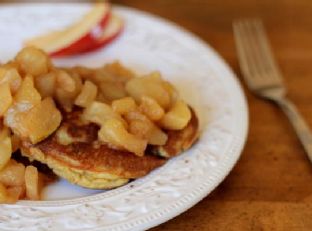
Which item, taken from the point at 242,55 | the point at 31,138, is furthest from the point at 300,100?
the point at 31,138

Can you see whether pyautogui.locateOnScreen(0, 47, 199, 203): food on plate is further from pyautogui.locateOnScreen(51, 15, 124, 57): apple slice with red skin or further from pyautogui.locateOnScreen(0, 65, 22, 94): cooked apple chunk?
pyautogui.locateOnScreen(51, 15, 124, 57): apple slice with red skin

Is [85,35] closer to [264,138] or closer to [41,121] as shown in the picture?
[41,121]

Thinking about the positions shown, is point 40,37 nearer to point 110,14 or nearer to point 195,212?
point 110,14

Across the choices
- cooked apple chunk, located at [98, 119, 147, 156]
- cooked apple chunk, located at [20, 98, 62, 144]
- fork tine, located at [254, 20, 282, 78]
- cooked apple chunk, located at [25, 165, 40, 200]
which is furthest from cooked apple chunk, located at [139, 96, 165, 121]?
fork tine, located at [254, 20, 282, 78]

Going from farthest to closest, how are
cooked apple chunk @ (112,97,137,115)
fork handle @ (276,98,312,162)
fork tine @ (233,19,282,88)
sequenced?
fork tine @ (233,19,282,88) → fork handle @ (276,98,312,162) → cooked apple chunk @ (112,97,137,115)

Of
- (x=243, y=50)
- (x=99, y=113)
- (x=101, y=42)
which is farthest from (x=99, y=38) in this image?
(x=99, y=113)

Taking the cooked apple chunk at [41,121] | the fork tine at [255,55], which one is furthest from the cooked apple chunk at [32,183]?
the fork tine at [255,55]

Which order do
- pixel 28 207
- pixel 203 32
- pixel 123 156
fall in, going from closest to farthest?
pixel 28 207
pixel 123 156
pixel 203 32
